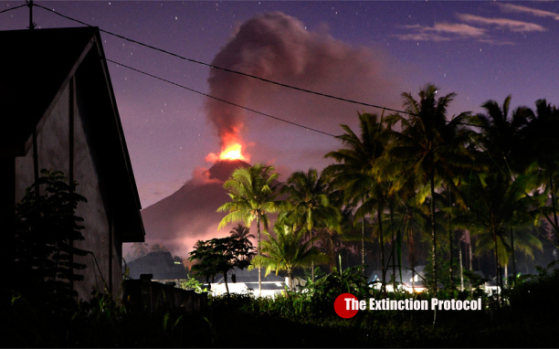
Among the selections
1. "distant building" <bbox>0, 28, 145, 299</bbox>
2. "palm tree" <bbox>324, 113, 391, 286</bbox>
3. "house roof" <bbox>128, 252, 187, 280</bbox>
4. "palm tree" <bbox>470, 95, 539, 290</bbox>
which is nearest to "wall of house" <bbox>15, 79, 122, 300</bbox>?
"distant building" <bbox>0, 28, 145, 299</bbox>

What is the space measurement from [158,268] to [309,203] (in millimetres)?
28141

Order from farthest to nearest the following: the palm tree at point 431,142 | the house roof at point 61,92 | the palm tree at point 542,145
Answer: the palm tree at point 542,145
the palm tree at point 431,142
the house roof at point 61,92

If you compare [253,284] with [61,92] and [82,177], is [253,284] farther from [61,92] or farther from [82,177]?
[61,92]

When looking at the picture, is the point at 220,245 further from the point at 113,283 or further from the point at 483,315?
the point at 113,283

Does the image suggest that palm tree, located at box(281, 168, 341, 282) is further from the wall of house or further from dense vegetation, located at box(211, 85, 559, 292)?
the wall of house

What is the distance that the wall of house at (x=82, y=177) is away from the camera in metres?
6.98

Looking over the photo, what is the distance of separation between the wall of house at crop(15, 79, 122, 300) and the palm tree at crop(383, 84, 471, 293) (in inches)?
801

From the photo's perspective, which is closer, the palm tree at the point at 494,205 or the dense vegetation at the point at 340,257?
the dense vegetation at the point at 340,257

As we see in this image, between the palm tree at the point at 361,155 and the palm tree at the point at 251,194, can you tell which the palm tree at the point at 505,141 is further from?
the palm tree at the point at 251,194

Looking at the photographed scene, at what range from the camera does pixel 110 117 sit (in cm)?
975

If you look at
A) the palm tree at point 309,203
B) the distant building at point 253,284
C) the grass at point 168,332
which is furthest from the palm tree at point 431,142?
the distant building at point 253,284

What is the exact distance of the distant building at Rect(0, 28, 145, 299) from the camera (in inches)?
239

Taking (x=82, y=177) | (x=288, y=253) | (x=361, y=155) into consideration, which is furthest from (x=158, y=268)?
(x=82, y=177)

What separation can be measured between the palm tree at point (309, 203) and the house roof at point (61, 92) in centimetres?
3702
